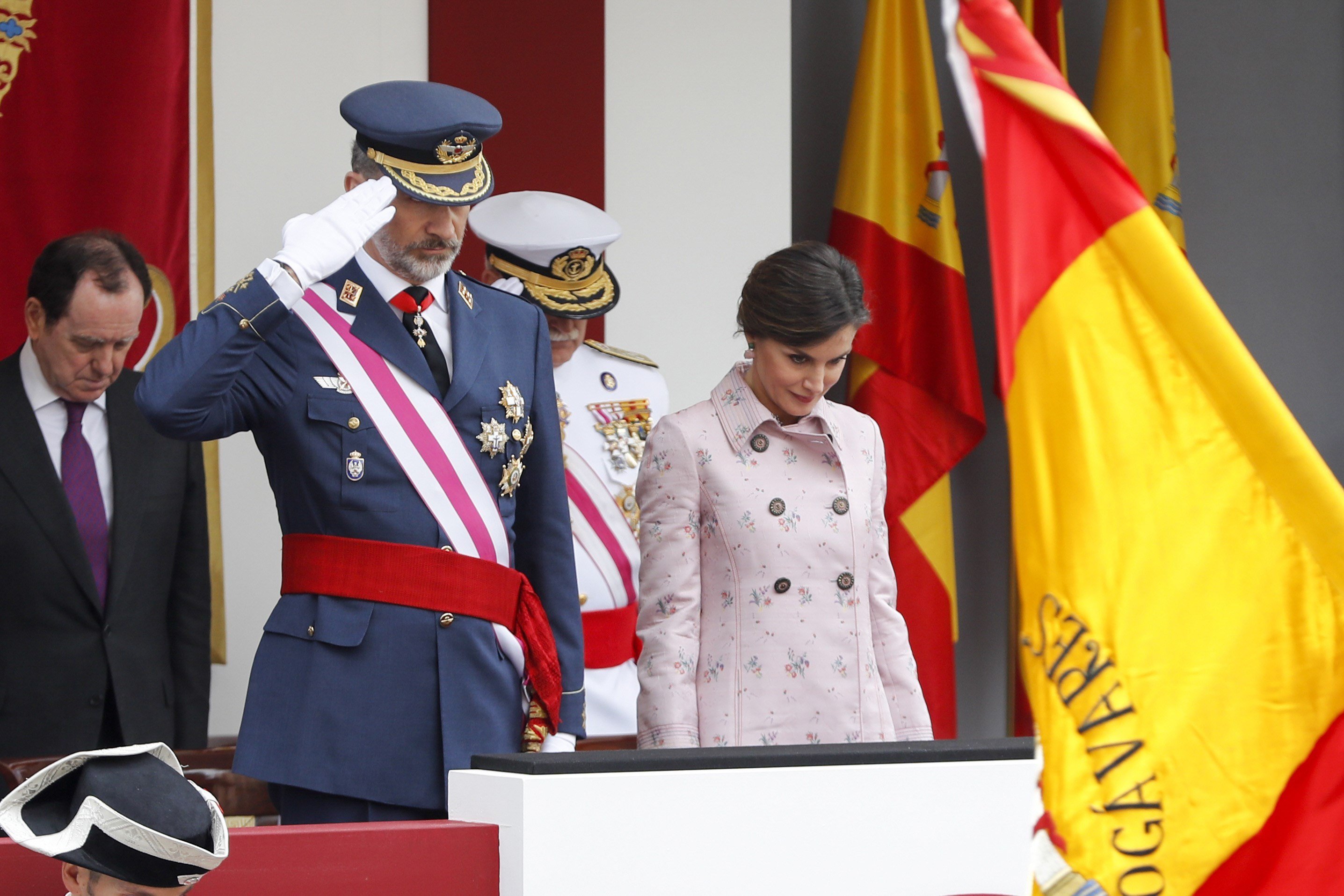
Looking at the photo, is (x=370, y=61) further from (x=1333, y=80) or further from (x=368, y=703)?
(x=1333, y=80)

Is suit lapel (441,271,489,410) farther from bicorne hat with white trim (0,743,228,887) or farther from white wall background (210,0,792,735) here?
white wall background (210,0,792,735)

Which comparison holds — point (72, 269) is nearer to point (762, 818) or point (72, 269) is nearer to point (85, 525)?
point (85, 525)

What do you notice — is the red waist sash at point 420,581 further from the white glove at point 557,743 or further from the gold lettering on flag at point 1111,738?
the gold lettering on flag at point 1111,738

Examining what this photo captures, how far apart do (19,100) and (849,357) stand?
6.81 ft

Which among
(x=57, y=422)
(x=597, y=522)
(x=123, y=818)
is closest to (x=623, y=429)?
(x=597, y=522)

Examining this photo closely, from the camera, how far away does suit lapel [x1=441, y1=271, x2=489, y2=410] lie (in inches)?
82.2

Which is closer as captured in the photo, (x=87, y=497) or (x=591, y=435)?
(x=87, y=497)

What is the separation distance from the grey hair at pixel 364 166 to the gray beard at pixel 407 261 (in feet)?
0.25

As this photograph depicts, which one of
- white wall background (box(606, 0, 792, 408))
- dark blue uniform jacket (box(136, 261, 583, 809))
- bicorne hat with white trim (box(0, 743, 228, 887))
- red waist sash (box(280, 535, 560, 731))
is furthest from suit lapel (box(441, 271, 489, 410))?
white wall background (box(606, 0, 792, 408))

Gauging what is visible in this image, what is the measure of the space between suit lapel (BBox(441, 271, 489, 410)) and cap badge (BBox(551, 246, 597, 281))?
3.23 ft

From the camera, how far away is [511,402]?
2.12m

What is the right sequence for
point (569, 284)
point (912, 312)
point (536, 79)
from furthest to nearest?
point (912, 312)
point (536, 79)
point (569, 284)

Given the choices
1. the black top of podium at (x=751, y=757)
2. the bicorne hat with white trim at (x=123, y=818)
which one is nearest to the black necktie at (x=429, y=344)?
the black top of podium at (x=751, y=757)

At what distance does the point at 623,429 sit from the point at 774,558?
1.05m
